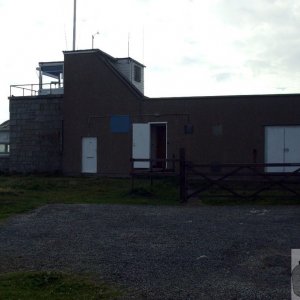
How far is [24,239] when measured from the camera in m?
11.2

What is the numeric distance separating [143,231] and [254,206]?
206 inches

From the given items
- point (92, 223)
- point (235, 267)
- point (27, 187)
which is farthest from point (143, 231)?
point (27, 187)

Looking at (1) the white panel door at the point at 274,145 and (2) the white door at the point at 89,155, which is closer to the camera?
(1) the white panel door at the point at 274,145

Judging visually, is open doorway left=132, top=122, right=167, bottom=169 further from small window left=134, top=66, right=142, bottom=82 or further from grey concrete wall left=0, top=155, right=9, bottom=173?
grey concrete wall left=0, top=155, right=9, bottom=173

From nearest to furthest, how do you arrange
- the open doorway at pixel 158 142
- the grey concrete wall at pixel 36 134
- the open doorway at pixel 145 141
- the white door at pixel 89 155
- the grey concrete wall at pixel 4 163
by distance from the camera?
the open doorway at pixel 145 141 → the open doorway at pixel 158 142 → the white door at pixel 89 155 → the grey concrete wall at pixel 36 134 → the grey concrete wall at pixel 4 163

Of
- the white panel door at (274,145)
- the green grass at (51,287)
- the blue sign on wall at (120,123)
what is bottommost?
the green grass at (51,287)

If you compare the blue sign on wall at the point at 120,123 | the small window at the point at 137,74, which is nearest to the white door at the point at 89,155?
the blue sign on wall at the point at 120,123

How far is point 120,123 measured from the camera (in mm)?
27516

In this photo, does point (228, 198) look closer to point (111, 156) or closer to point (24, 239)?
point (24, 239)

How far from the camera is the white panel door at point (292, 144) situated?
25.2 meters

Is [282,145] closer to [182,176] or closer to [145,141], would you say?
[145,141]

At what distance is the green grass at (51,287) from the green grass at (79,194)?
21.2 ft

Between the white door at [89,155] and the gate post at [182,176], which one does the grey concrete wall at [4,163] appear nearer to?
the white door at [89,155]

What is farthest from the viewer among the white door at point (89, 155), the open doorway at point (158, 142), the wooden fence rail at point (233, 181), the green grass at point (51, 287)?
the white door at point (89, 155)
